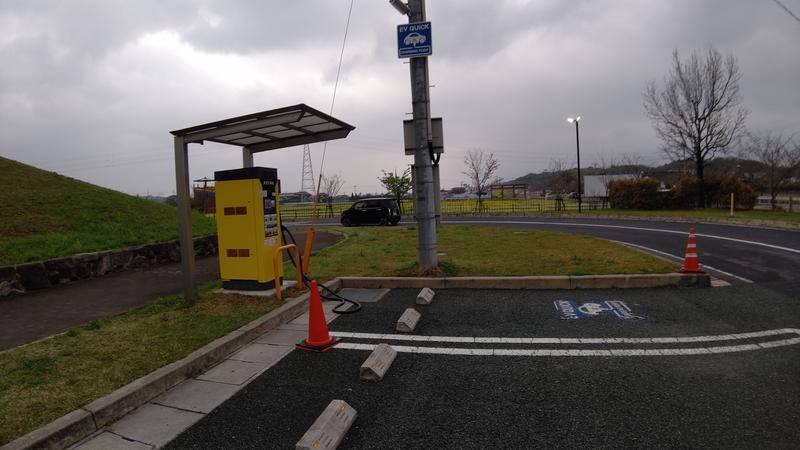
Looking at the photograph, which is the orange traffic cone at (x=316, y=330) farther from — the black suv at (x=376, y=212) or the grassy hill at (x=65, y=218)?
the black suv at (x=376, y=212)

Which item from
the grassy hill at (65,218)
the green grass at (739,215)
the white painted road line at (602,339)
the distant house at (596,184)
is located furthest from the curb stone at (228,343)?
the distant house at (596,184)

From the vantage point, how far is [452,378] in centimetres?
360

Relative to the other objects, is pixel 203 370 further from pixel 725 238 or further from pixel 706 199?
pixel 706 199

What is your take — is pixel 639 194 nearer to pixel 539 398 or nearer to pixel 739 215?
pixel 739 215

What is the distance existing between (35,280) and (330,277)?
5.14 meters

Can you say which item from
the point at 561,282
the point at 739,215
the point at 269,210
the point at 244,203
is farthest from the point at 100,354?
the point at 739,215

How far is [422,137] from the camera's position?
7.48m

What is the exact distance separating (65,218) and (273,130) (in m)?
7.28

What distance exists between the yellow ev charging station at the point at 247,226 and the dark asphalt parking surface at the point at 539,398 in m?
2.57

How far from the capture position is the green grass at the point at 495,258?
7.52 m

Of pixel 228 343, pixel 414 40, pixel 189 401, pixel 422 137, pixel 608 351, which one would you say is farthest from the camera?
pixel 422 137

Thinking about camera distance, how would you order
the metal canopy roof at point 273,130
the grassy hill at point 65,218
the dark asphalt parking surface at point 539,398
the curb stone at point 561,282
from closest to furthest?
the dark asphalt parking surface at point 539,398
the metal canopy roof at point 273,130
the curb stone at point 561,282
the grassy hill at point 65,218

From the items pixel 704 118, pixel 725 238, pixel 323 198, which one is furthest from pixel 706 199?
pixel 323 198

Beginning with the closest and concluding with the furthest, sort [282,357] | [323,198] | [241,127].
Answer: [282,357] < [241,127] < [323,198]
